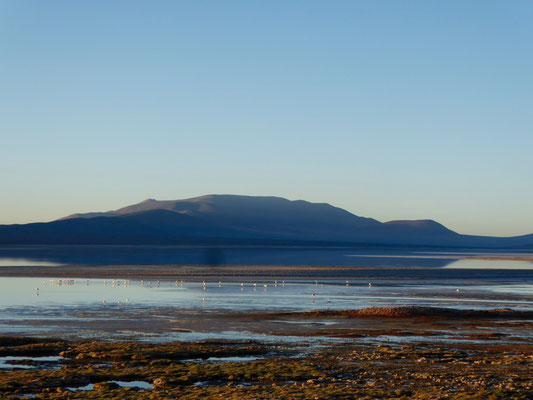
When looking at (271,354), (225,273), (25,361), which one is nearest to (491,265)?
(225,273)

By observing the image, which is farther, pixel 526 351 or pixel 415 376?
pixel 526 351

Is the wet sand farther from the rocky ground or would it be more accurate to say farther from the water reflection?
the water reflection

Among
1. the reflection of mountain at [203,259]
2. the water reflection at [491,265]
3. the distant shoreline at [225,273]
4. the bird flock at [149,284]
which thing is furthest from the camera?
the reflection of mountain at [203,259]

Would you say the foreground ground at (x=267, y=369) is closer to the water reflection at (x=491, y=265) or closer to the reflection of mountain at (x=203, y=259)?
the reflection of mountain at (x=203, y=259)

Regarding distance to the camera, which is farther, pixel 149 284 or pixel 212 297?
pixel 149 284

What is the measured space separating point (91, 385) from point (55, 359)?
4433mm

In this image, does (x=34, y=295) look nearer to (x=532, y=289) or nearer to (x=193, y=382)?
(x=193, y=382)

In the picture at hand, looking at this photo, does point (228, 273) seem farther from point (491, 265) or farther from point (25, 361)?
point (25, 361)

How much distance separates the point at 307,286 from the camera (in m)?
62.0

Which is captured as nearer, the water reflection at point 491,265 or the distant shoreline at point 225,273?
the distant shoreline at point 225,273

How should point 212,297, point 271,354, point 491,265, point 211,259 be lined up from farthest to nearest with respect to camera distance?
point 211,259 → point 491,265 → point 212,297 → point 271,354

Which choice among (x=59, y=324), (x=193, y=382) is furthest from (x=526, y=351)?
(x=59, y=324)

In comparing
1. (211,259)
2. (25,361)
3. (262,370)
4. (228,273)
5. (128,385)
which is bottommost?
(128,385)

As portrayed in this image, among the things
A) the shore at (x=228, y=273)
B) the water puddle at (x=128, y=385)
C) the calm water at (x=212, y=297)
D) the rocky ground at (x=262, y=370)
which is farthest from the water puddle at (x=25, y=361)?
the shore at (x=228, y=273)
